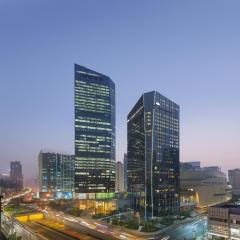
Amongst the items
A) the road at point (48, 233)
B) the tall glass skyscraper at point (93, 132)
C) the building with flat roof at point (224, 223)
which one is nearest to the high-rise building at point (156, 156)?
the tall glass skyscraper at point (93, 132)

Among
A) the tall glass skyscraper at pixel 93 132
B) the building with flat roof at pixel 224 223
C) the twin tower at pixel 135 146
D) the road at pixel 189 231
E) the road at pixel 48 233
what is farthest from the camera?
the tall glass skyscraper at pixel 93 132

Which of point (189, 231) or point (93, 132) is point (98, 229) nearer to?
point (189, 231)

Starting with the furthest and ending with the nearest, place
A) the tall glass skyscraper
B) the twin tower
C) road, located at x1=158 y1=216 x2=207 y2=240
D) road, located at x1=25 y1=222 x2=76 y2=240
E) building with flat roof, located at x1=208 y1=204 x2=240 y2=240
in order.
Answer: the tall glass skyscraper < the twin tower < road, located at x1=158 y1=216 x2=207 y2=240 < road, located at x1=25 y1=222 x2=76 y2=240 < building with flat roof, located at x1=208 y1=204 x2=240 y2=240

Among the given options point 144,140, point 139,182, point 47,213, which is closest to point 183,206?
point 139,182

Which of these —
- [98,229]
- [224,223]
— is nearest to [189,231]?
[224,223]

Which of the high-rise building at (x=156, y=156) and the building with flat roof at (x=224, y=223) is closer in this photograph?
the building with flat roof at (x=224, y=223)

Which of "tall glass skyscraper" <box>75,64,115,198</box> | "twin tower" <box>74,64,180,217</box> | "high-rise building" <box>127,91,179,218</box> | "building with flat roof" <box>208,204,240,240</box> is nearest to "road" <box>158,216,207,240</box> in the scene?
"building with flat roof" <box>208,204,240,240</box>

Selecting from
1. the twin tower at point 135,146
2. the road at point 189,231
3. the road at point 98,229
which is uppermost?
the twin tower at point 135,146

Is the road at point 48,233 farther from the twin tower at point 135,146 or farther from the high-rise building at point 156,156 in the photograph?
the high-rise building at point 156,156

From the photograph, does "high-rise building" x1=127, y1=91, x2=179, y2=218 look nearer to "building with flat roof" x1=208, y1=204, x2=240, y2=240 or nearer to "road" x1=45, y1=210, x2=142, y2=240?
"road" x1=45, y1=210, x2=142, y2=240
